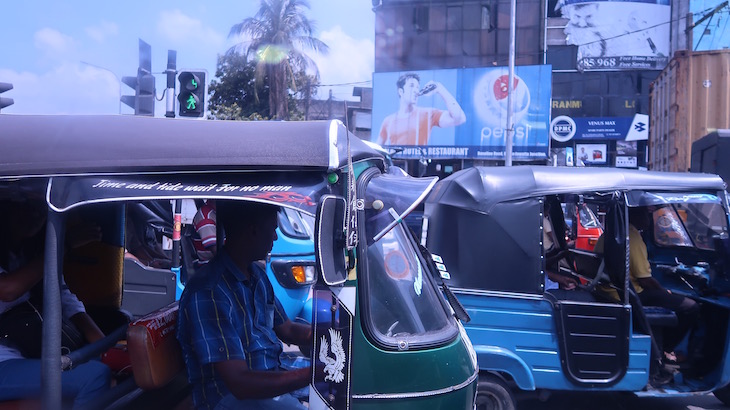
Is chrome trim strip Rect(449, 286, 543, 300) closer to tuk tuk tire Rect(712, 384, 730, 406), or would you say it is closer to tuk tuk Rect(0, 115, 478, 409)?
tuk tuk Rect(0, 115, 478, 409)

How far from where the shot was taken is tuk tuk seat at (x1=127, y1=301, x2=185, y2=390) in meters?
2.54

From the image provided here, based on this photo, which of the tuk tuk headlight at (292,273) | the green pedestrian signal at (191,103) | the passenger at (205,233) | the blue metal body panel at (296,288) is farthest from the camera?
the green pedestrian signal at (191,103)

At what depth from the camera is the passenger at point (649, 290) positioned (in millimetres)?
5242

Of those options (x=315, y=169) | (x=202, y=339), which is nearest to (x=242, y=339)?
(x=202, y=339)

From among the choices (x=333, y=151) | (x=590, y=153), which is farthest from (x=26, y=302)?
(x=590, y=153)

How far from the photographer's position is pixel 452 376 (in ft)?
7.67

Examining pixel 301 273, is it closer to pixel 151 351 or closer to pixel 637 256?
pixel 637 256

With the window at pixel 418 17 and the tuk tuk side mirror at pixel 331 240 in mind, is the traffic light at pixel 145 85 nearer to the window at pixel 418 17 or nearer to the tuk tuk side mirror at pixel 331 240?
the tuk tuk side mirror at pixel 331 240

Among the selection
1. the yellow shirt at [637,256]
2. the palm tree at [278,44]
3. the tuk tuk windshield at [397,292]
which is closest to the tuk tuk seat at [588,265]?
the yellow shirt at [637,256]

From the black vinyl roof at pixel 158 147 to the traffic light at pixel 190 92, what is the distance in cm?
674

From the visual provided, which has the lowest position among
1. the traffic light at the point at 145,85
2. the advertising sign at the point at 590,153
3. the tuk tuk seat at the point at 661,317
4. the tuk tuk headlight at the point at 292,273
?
the tuk tuk seat at the point at 661,317

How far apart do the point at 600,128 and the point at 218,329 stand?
33.2m

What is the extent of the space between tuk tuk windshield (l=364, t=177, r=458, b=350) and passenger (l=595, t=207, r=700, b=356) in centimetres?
315

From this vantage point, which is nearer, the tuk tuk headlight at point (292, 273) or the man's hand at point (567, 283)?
the man's hand at point (567, 283)
